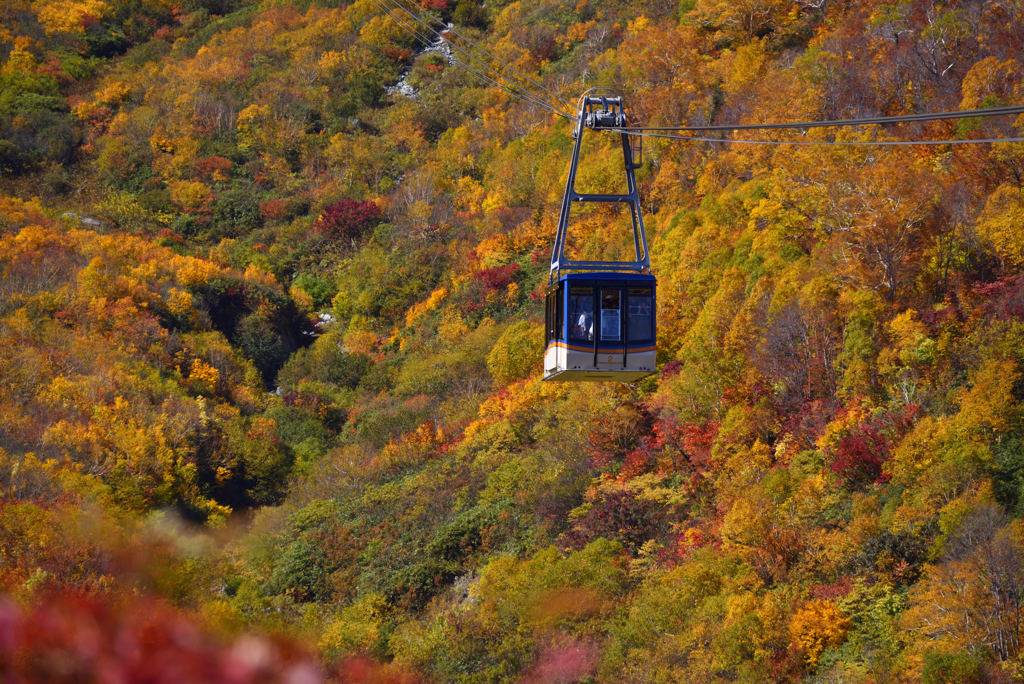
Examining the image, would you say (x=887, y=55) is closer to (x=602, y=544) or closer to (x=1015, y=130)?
(x=1015, y=130)

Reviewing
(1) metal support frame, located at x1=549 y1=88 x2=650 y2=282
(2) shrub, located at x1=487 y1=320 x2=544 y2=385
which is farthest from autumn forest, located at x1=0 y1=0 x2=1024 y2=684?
(1) metal support frame, located at x1=549 y1=88 x2=650 y2=282

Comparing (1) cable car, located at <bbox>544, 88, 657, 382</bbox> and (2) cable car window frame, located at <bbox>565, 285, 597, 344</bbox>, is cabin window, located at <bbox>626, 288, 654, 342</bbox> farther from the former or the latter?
(2) cable car window frame, located at <bbox>565, 285, 597, 344</bbox>

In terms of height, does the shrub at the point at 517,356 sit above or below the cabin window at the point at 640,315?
below

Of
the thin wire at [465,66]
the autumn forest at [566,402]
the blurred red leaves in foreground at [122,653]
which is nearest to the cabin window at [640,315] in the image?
the autumn forest at [566,402]

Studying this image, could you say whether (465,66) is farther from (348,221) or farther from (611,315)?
(611,315)

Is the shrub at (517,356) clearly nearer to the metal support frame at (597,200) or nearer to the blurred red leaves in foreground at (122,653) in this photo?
the metal support frame at (597,200)

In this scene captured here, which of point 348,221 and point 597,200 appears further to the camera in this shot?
point 348,221

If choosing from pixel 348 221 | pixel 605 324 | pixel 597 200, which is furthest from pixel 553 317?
pixel 348 221

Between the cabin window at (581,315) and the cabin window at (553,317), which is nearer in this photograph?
the cabin window at (581,315)
